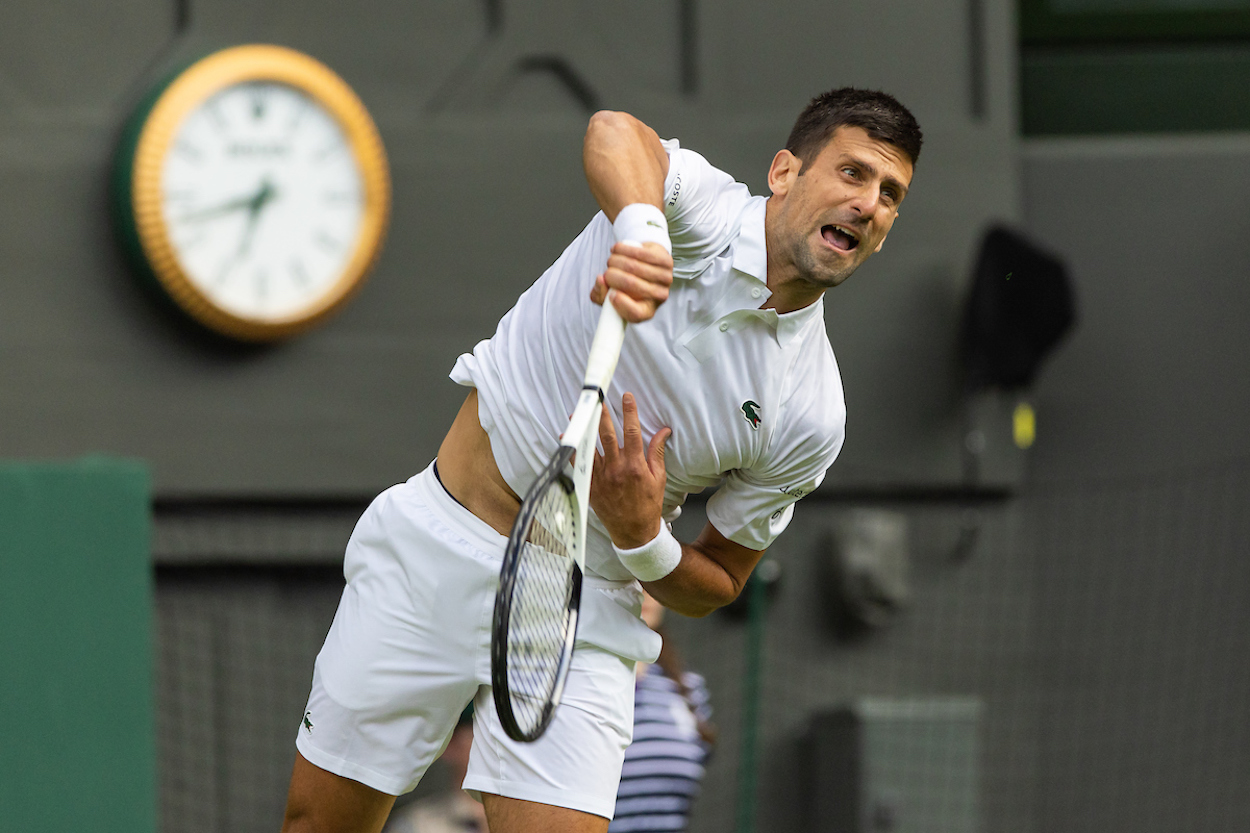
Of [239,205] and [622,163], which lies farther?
[239,205]

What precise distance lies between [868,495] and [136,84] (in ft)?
11.9

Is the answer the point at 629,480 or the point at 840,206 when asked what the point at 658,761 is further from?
the point at 840,206

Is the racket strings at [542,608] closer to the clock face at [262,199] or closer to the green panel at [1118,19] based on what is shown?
the clock face at [262,199]

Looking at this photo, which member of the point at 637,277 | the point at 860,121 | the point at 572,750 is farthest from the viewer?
the point at 572,750

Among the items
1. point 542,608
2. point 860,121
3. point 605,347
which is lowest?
point 542,608

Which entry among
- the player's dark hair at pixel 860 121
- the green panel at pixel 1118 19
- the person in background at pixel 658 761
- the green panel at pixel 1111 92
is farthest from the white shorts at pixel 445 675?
the green panel at pixel 1118 19

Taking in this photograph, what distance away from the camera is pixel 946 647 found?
700 centimetres

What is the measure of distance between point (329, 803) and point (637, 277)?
4.33 feet

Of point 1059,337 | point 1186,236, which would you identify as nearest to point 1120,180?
point 1186,236

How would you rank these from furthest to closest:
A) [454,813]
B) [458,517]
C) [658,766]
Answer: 1. [454,813]
2. [658,766]
3. [458,517]

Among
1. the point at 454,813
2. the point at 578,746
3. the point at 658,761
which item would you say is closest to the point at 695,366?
the point at 578,746

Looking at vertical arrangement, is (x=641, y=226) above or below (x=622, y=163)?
below

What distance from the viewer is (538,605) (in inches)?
111

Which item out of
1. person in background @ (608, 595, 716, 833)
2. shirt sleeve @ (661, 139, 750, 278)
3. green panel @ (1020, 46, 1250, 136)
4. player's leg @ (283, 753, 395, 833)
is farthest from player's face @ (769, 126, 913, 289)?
green panel @ (1020, 46, 1250, 136)
